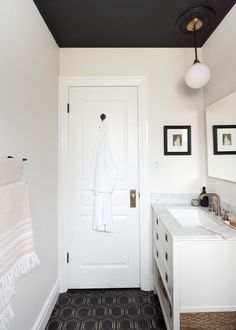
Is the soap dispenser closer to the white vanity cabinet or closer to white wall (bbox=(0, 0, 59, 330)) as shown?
the white vanity cabinet

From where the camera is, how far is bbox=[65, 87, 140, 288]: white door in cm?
214

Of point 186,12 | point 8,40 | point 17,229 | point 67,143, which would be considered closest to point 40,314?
point 17,229

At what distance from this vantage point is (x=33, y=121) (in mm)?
1512

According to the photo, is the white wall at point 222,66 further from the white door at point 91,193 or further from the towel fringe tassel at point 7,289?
the towel fringe tassel at point 7,289

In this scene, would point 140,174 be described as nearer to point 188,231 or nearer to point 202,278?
point 188,231

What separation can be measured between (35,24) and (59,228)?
184 centimetres

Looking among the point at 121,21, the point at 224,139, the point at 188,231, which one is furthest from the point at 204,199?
the point at 121,21

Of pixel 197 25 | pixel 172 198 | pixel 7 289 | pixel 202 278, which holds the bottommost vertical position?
pixel 202 278

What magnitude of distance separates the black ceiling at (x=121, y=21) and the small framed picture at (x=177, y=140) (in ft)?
2.90

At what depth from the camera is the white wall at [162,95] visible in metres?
2.14

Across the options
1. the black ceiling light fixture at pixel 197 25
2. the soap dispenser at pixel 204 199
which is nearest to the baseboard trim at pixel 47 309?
the soap dispenser at pixel 204 199

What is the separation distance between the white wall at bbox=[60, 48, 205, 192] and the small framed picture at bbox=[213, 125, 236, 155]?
264 mm

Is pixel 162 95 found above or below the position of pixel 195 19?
below

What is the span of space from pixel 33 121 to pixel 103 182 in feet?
2.98
